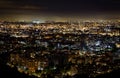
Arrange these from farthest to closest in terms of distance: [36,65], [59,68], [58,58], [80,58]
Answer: [80,58] → [58,58] → [36,65] → [59,68]

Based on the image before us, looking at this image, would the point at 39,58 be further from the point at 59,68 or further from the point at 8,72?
the point at 8,72

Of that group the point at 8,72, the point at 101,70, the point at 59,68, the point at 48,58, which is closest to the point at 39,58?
the point at 48,58

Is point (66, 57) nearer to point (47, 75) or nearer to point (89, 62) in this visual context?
point (89, 62)

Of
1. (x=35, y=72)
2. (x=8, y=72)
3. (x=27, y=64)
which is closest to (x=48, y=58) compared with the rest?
(x=27, y=64)

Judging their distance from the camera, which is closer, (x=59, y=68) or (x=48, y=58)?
(x=59, y=68)

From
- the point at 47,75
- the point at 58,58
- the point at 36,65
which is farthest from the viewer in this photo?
the point at 58,58

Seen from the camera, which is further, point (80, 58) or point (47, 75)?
point (80, 58)

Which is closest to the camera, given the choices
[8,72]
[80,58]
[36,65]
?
[8,72]

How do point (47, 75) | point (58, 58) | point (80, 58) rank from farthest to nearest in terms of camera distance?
point (80, 58) < point (58, 58) < point (47, 75)

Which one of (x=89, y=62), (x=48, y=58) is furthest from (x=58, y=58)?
(x=89, y=62)
